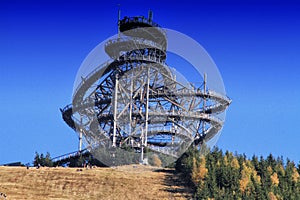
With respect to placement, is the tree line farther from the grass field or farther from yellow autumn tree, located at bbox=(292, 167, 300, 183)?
the grass field

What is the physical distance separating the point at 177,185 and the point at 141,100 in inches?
954

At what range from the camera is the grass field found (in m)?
64.8

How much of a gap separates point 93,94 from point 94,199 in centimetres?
3310

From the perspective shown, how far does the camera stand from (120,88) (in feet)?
300

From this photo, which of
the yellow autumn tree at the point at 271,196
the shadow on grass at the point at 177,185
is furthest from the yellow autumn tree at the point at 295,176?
the shadow on grass at the point at 177,185

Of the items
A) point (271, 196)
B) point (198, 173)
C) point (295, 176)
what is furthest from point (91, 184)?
point (295, 176)

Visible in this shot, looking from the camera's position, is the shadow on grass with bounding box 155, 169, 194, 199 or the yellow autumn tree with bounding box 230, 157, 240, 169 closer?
the shadow on grass with bounding box 155, 169, 194, 199

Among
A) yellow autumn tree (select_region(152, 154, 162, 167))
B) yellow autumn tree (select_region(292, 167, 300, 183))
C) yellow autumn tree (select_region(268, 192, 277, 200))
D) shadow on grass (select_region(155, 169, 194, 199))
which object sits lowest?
yellow autumn tree (select_region(268, 192, 277, 200))

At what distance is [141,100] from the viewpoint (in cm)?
9088

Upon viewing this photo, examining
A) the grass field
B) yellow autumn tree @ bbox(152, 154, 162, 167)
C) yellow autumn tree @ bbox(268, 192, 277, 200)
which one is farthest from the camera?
yellow autumn tree @ bbox(152, 154, 162, 167)

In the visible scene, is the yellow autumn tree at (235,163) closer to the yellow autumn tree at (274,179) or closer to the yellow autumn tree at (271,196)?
the yellow autumn tree at (274,179)

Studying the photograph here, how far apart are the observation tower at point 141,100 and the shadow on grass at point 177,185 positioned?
42.7ft

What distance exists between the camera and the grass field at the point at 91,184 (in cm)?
6481

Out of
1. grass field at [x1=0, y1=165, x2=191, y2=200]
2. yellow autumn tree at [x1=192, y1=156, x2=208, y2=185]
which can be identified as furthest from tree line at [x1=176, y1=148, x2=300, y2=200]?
grass field at [x1=0, y1=165, x2=191, y2=200]
